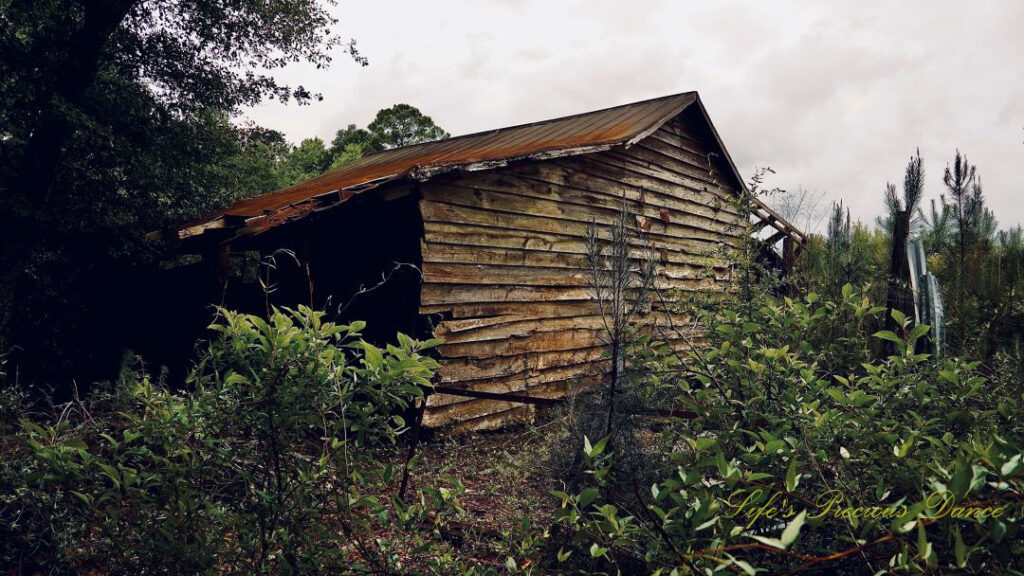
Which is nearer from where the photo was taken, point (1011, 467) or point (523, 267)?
point (1011, 467)

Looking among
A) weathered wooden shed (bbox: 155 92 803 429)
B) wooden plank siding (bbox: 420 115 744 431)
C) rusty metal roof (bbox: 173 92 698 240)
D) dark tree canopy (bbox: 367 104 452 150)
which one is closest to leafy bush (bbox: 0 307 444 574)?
weathered wooden shed (bbox: 155 92 803 429)

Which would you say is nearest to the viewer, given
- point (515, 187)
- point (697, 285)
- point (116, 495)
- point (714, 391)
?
point (116, 495)

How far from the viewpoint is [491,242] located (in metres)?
7.71

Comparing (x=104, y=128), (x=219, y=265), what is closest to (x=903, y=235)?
(x=219, y=265)

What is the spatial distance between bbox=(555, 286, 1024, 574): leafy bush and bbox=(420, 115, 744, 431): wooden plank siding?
13.4ft

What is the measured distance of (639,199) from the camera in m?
9.79

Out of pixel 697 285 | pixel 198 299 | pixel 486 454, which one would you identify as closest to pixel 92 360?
pixel 198 299

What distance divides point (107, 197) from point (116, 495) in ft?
37.7

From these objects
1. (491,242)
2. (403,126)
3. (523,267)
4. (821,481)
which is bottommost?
(821,481)

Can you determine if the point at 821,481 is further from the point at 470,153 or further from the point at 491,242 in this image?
the point at 470,153

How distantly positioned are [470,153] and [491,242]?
3.16 meters

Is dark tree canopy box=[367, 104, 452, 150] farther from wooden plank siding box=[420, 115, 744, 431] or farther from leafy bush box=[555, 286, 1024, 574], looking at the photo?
leafy bush box=[555, 286, 1024, 574]

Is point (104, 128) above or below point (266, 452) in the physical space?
above

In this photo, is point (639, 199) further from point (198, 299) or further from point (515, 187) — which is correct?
point (198, 299)
